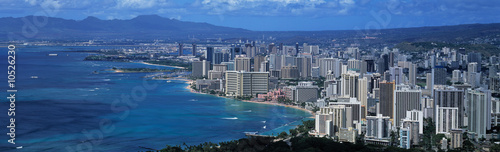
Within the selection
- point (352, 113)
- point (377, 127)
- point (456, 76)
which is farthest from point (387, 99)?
point (456, 76)

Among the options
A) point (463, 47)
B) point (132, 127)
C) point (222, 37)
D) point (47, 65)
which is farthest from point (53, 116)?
point (222, 37)

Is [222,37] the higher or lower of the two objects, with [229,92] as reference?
higher

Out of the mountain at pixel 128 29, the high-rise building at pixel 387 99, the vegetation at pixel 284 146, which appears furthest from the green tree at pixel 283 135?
the mountain at pixel 128 29

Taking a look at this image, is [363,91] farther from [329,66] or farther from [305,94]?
[329,66]

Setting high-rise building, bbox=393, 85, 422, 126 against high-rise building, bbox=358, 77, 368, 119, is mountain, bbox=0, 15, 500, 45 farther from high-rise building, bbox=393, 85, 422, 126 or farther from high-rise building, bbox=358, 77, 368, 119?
high-rise building, bbox=393, 85, 422, 126

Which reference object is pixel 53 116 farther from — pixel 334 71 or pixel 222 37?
pixel 222 37

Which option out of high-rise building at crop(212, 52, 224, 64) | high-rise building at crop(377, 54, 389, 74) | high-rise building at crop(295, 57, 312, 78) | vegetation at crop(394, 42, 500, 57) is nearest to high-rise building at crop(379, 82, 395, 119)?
high-rise building at crop(377, 54, 389, 74)

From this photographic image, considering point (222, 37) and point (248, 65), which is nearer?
point (248, 65)
